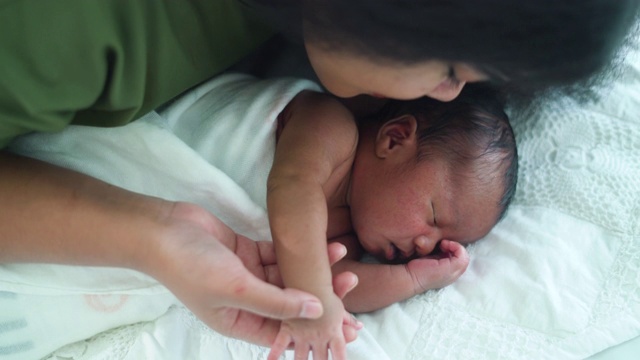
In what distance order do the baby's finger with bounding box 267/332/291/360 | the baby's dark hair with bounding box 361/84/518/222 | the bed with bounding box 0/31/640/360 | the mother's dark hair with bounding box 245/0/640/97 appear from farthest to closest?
the baby's dark hair with bounding box 361/84/518/222
the bed with bounding box 0/31/640/360
the baby's finger with bounding box 267/332/291/360
the mother's dark hair with bounding box 245/0/640/97

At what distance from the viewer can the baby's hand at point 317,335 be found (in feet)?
2.40

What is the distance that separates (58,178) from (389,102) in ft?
1.62

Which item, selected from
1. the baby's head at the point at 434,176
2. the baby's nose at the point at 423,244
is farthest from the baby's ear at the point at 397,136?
the baby's nose at the point at 423,244

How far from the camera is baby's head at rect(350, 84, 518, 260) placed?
0.96 meters

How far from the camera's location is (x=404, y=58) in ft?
2.21

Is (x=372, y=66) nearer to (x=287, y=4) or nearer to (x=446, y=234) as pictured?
(x=287, y=4)

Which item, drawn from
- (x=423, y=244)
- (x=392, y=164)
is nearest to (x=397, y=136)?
(x=392, y=164)

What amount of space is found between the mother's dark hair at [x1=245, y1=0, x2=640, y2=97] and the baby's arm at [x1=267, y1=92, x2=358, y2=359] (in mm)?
193

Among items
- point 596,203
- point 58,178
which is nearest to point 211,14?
point 58,178

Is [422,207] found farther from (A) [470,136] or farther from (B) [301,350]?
(B) [301,350]

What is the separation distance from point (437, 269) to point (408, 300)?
0.06 metres

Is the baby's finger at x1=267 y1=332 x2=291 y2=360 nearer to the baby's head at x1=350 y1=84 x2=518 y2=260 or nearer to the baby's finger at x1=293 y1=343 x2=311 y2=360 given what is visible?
the baby's finger at x1=293 y1=343 x2=311 y2=360

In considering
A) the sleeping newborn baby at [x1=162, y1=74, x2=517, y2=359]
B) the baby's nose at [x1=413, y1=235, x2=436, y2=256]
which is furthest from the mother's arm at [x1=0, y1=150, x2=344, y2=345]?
the baby's nose at [x1=413, y1=235, x2=436, y2=256]

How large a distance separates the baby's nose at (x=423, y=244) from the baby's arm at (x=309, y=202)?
141 mm
